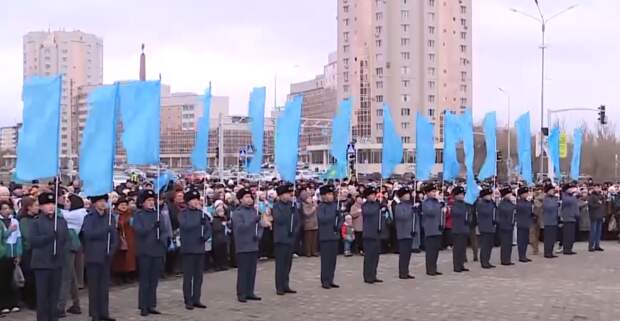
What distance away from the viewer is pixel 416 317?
12.1 meters

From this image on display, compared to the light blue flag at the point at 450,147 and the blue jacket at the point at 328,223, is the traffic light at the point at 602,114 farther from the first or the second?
the blue jacket at the point at 328,223

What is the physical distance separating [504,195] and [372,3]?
301ft

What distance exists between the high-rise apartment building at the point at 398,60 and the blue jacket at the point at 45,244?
95.9m

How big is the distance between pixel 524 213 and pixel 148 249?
10821 mm

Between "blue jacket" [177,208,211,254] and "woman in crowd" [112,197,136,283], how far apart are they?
1699 mm

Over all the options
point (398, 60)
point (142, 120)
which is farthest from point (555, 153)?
point (398, 60)

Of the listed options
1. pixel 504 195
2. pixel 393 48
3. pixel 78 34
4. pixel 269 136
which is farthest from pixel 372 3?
pixel 504 195

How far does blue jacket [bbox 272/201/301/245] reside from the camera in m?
14.5

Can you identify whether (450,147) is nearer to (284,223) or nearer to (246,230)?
(284,223)

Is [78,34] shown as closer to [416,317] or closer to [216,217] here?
[216,217]

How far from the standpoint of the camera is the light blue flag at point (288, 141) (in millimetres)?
16469

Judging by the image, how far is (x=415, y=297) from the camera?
556 inches

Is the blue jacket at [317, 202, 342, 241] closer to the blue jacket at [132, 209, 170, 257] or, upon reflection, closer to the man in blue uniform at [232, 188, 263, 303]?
the man in blue uniform at [232, 188, 263, 303]

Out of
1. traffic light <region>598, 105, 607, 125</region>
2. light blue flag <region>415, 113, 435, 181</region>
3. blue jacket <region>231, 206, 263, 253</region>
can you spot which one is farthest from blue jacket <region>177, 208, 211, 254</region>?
traffic light <region>598, 105, 607, 125</region>
